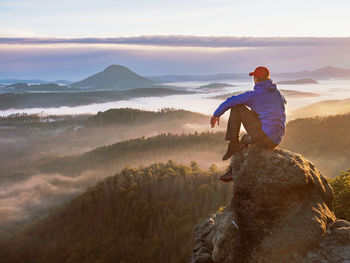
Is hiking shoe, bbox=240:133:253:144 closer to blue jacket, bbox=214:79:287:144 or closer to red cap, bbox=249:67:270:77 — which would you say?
blue jacket, bbox=214:79:287:144


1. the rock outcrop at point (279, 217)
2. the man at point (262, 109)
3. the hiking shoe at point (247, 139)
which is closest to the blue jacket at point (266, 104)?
the man at point (262, 109)

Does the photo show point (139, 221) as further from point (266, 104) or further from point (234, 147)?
point (266, 104)

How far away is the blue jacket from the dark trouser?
0.93 feet

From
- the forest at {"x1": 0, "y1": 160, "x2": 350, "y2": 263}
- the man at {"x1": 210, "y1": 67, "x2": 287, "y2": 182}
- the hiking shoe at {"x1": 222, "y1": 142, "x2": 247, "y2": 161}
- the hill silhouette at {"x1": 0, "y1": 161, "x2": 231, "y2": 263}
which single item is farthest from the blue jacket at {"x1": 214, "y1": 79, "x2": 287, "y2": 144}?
the hill silhouette at {"x1": 0, "y1": 161, "x2": 231, "y2": 263}

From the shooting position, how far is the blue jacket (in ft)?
55.4

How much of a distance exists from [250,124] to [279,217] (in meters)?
4.79

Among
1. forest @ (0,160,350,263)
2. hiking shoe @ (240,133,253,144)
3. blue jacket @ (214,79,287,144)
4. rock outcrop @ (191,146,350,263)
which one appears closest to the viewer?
rock outcrop @ (191,146,350,263)

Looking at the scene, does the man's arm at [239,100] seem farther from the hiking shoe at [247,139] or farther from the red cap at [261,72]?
the hiking shoe at [247,139]

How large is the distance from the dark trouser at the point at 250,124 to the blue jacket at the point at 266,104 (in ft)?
0.93

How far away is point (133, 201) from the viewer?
174375mm

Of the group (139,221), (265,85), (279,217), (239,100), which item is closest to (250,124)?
(239,100)

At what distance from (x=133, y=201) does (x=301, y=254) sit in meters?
164

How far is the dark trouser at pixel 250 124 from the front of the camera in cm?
1717

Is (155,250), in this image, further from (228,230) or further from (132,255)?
(228,230)
